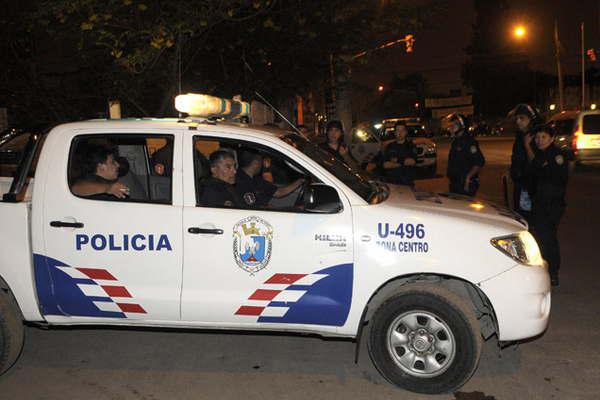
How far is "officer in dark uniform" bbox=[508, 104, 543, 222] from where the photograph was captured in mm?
7359

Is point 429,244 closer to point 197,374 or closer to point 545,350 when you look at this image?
point 545,350

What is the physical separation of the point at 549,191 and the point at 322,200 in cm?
341

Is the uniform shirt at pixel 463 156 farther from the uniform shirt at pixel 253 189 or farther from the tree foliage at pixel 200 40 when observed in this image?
the tree foliage at pixel 200 40

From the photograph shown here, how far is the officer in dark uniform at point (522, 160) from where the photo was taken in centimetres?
736

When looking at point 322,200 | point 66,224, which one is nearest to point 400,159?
point 322,200

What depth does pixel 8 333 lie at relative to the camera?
462 cm

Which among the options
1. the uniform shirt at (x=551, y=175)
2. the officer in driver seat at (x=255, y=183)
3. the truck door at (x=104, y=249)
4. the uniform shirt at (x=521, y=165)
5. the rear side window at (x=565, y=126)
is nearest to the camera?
the truck door at (x=104, y=249)

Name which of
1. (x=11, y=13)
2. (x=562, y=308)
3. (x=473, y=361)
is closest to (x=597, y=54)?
(x=11, y=13)

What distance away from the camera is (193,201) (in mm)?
4594

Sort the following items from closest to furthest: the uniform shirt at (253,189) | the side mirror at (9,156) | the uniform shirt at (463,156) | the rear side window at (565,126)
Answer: the uniform shirt at (253,189) → the uniform shirt at (463,156) → the side mirror at (9,156) → the rear side window at (565,126)

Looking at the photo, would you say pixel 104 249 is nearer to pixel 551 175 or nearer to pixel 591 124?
pixel 551 175

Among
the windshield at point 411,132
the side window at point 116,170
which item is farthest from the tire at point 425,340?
the windshield at point 411,132

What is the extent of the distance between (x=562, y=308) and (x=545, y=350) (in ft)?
3.96

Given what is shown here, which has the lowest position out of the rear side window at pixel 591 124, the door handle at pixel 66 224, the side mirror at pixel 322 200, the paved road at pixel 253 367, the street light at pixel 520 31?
the paved road at pixel 253 367
